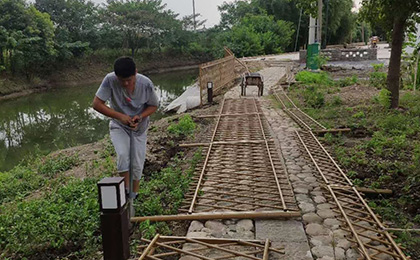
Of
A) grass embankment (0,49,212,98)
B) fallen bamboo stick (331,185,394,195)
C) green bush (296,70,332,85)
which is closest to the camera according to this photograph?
fallen bamboo stick (331,185,394,195)

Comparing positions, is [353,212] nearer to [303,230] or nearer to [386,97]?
[303,230]

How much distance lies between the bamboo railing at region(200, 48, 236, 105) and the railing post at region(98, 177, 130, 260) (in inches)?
430

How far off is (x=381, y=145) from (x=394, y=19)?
11.8 ft

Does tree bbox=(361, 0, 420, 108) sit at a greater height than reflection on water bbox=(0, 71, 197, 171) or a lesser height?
greater

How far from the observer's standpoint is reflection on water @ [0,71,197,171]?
46.8ft

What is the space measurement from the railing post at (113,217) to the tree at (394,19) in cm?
610

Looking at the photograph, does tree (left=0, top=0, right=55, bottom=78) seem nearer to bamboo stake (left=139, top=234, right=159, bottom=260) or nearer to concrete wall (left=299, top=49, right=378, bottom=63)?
concrete wall (left=299, top=49, right=378, bottom=63)

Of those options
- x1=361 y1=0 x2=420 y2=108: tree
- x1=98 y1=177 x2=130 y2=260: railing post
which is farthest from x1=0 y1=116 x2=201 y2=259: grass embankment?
x1=361 y1=0 x2=420 y2=108: tree

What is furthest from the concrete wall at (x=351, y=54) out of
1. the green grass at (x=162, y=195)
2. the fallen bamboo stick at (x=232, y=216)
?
the fallen bamboo stick at (x=232, y=216)

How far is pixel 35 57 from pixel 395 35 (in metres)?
28.0

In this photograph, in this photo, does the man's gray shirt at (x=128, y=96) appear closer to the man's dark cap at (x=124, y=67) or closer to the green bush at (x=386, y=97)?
the man's dark cap at (x=124, y=67)

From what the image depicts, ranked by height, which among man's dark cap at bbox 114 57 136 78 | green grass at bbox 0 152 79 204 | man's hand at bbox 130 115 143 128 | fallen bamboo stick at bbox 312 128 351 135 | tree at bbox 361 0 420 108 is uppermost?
tree at bbox 361 0 420 108

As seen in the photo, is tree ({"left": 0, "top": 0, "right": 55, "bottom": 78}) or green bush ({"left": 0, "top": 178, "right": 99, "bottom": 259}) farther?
tree ({"left": 0, "top": 0, "right": 55, "bottom": 78})

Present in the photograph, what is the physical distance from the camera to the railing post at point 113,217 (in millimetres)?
3156
